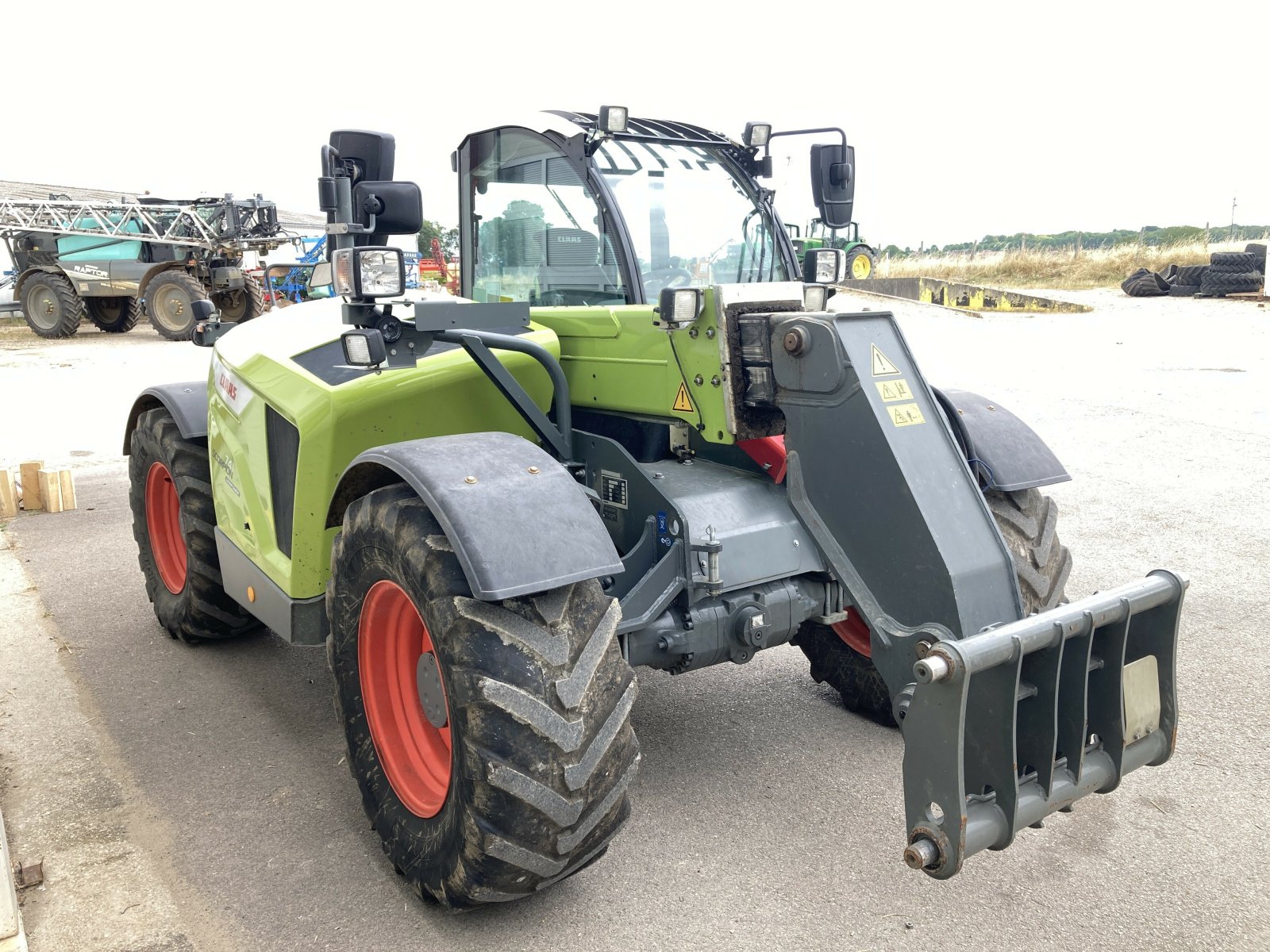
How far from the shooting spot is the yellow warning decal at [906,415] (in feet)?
10.3

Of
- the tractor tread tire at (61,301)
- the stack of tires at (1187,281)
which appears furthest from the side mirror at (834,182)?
the stack of tires at (1187,281)

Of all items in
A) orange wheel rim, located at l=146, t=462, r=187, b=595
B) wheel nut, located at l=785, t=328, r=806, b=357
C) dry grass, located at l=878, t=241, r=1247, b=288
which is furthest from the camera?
dry grass, located at l=878, t=241, r=1247, b=288

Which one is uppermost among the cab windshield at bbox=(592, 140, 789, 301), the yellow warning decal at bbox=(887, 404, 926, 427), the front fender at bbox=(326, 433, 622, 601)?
the cab windshield at bbox=(592, 140, 789, 301)

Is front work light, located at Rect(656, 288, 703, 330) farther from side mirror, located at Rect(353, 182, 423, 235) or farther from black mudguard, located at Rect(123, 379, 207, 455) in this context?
black mudguard, located at Rect(123, 379, 207, 455)

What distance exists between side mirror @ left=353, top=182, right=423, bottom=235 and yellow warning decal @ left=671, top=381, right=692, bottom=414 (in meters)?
1.00

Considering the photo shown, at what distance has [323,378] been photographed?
3770mm

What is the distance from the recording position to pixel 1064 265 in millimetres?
31250

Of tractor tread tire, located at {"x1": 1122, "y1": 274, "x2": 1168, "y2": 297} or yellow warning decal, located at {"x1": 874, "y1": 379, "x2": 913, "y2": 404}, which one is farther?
tractor tread tire, located at {"x1": 1122, "y1": 274, "x2": 1168, "y2": 297}

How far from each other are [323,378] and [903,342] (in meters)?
1.98

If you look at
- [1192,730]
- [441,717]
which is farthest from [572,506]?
[1192,730]

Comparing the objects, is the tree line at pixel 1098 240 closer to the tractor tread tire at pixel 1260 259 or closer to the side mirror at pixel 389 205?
the tractor tread tire at pixel 1260 259

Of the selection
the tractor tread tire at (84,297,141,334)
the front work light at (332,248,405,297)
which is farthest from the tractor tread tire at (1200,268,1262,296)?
the front work light at (332,248,405,297)

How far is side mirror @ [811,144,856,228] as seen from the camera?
4109 millimetres

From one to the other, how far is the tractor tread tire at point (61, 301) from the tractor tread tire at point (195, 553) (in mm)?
19120
